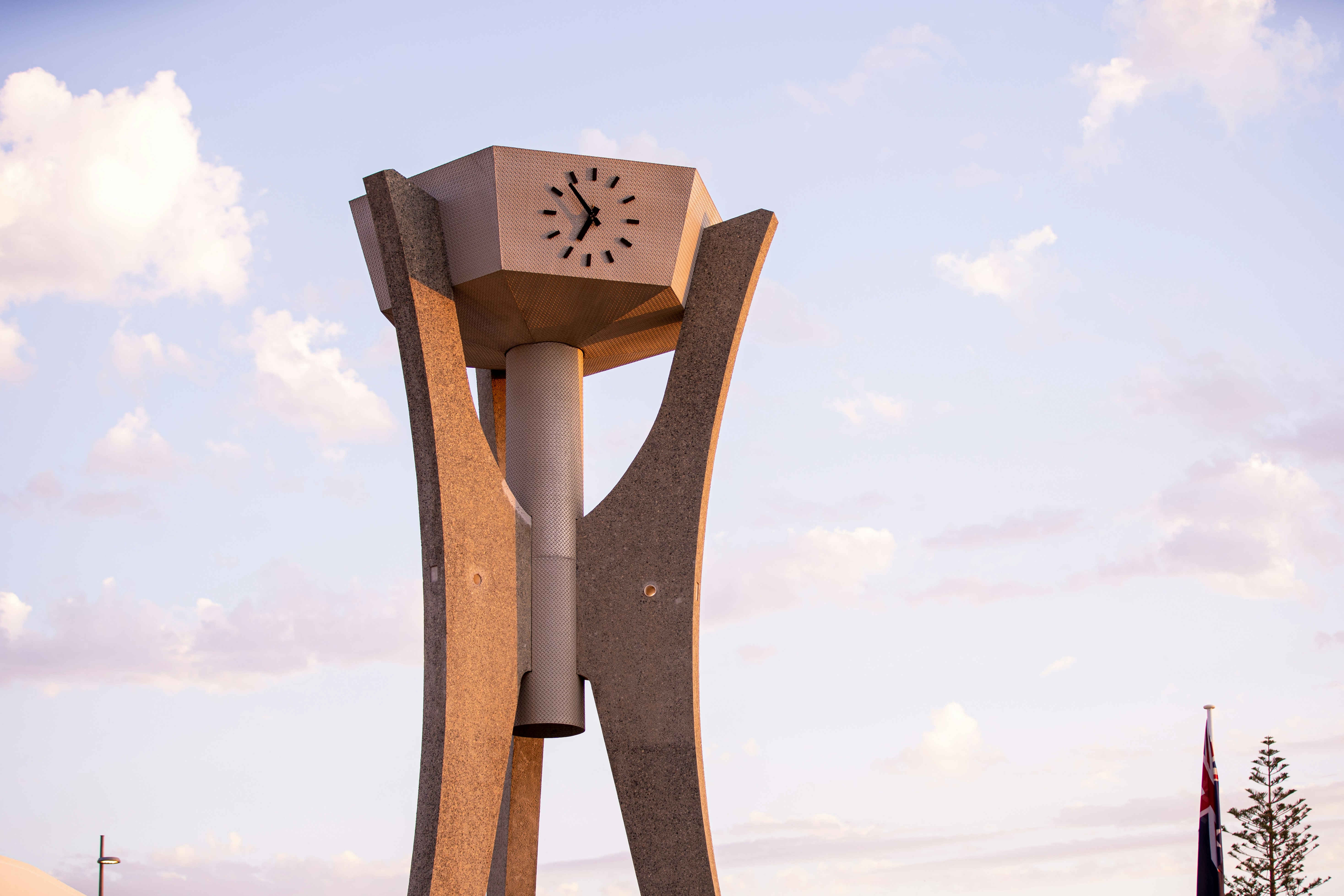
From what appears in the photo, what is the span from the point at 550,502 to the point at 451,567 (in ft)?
6.00

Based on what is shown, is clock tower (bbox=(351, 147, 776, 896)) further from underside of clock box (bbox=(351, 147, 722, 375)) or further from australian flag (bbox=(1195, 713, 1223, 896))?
australian flag (bbox=(1195, 713, 1223, 896))

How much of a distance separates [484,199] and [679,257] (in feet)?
7.33

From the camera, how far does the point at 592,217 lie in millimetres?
15867

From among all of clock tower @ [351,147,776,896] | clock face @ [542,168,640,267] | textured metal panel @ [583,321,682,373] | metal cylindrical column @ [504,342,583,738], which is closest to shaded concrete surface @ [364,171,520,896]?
clock tower @ [351,147,776,896]

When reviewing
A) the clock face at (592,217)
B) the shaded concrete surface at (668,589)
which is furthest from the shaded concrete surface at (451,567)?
the clock face at (592,217)

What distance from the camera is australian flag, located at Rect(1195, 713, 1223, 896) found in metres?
18.2

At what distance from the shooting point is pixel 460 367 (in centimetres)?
1560

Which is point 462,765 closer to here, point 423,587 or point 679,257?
point 423,587

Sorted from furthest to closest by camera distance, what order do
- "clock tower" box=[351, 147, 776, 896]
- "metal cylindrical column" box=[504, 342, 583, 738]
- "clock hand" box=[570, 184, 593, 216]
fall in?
"metal cylindrical column" box=[504, 342, 583, 738]
"clock hand" box=[570, 184, 593, 216]
"clock tower" box=[351, 147, 776, 896]

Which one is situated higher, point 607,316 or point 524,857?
point 607,316

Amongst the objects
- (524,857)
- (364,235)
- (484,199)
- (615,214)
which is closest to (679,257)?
(615,214)

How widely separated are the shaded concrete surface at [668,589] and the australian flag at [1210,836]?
Result: 23.1 feet

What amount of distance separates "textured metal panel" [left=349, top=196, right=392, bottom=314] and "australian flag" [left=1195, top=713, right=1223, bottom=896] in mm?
11874

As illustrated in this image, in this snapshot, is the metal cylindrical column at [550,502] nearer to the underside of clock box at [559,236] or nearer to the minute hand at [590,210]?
the underside of clock box at [559,236]
